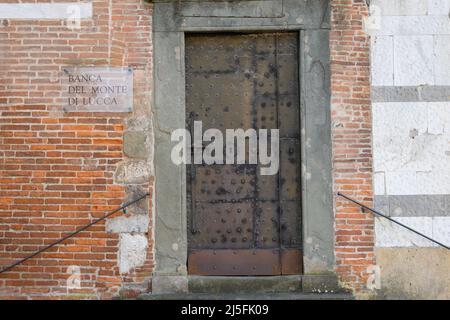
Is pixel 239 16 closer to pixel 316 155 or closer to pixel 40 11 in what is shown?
pixel 316 155

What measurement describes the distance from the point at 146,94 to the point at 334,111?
1.84 m

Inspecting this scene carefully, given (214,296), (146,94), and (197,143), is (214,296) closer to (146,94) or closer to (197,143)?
(197,143)

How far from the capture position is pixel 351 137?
6.01 m

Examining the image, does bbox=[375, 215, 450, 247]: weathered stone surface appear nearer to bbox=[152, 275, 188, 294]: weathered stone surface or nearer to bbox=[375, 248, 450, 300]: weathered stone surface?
bbox=[375, 248, 450, 300]: weathered stone surface

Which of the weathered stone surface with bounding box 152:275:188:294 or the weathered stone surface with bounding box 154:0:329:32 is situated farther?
the weathered stone surface with bounding box 154:0:329:32

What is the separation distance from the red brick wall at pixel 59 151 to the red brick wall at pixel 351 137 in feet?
6.02

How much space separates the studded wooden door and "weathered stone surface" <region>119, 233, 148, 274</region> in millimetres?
469

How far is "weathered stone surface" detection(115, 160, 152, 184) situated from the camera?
19.6 feet

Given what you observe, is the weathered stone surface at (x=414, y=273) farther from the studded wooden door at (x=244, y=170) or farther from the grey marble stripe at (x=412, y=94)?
the grey marble stripe at (x=412, y=94)

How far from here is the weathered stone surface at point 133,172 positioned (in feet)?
19.6

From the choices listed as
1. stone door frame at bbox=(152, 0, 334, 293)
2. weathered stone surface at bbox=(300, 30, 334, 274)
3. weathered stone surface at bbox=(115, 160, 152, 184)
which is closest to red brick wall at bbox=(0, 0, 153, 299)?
weathered stone surface at bbox=(115, 160, 152, 184)

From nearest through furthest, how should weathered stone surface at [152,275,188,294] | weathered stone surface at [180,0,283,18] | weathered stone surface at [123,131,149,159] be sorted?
weathered stone surface at [152,275,188,294] → weathered stone surface at [123,131,149,159] → weathered stone surface at [180,0,283,18]

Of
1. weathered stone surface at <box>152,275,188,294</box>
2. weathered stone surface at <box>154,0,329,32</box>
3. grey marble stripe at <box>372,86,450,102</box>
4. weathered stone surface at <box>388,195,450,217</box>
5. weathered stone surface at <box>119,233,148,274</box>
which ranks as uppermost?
weathered stone surface at <box>154,0,329,32</box>
